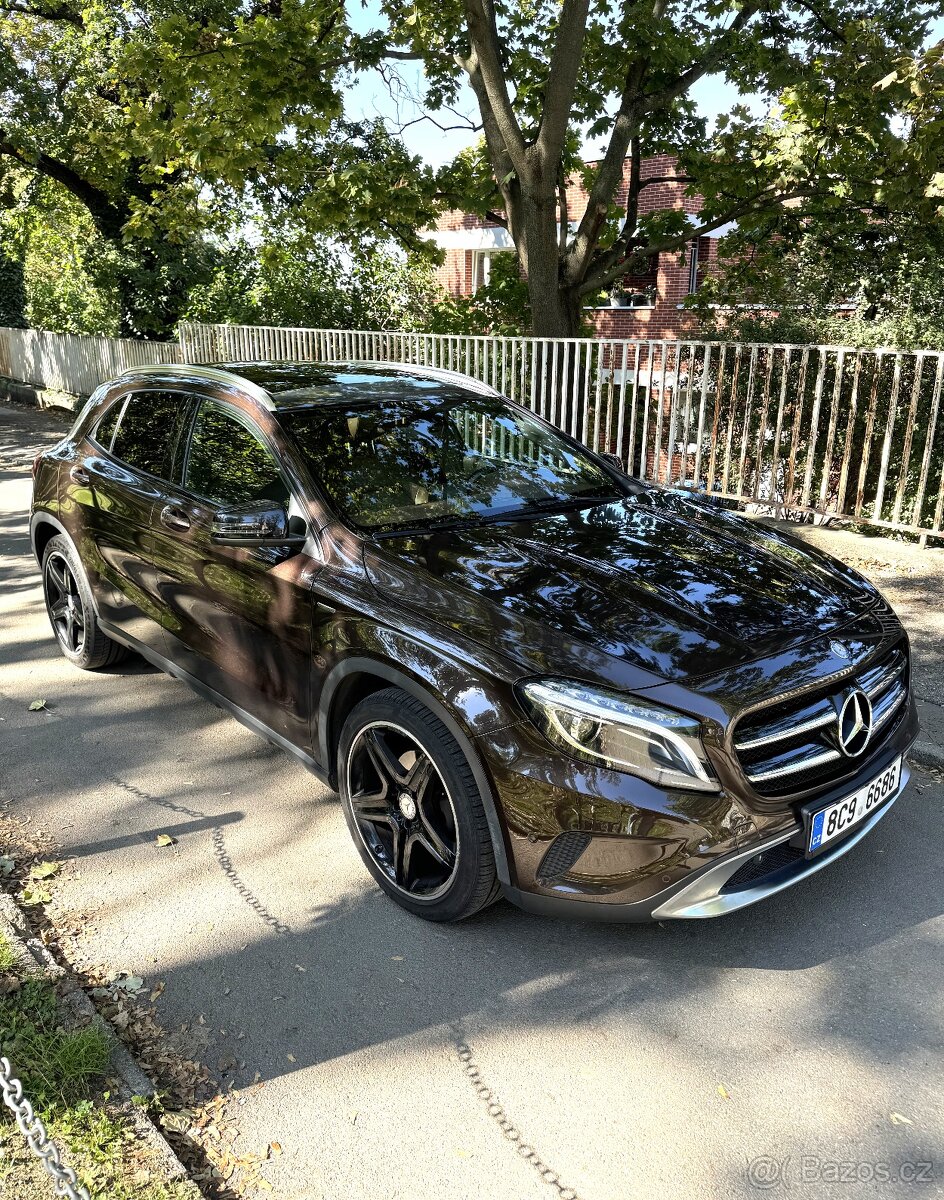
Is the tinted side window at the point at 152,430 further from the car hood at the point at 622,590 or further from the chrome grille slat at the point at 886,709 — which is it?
the chrome grille slat at the point at 886,709

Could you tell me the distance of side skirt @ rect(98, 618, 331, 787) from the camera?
147 inches

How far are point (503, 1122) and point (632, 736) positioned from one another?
104 cm

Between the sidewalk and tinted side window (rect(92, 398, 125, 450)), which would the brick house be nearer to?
the sidewalk

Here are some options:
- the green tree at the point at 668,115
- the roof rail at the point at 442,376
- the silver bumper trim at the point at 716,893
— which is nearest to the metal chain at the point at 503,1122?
the silver bumper trim at the point at 716,893

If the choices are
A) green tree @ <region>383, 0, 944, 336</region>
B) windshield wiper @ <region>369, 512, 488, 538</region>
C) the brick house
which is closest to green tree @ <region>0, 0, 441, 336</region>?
green tree @ <region>383, 0, 944, 336</region>

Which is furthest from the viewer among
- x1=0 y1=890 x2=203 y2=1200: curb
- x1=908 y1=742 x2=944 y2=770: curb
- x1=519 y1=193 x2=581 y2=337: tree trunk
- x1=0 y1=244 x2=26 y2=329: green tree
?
x1=0 y1=244 x2=26 y2=329: green tree

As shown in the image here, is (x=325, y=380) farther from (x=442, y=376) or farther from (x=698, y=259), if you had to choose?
(x=698, y=259)

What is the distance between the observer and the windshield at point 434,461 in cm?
384

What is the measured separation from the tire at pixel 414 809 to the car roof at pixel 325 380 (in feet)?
5.03

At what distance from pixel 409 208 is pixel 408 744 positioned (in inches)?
419

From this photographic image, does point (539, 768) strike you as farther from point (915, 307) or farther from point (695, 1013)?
point (915, 307)

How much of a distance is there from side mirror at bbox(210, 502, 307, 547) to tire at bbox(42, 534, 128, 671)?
1932 mm

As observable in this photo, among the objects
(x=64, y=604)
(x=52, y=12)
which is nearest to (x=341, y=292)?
(x=52, y=12)

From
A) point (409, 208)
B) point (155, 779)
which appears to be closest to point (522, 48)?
point (409, 208)
